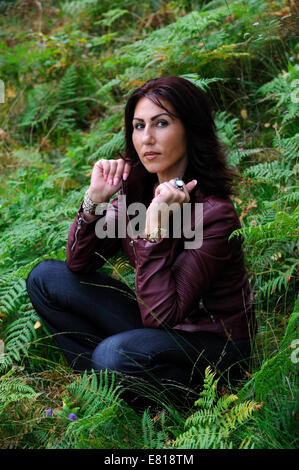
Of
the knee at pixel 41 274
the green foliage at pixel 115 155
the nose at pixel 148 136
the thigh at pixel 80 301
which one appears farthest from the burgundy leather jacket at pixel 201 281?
the knee at pixel 41 274

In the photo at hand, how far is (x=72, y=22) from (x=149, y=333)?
579 centimetres

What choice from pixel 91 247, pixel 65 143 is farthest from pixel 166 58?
pixel 91 247

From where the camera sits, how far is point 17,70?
6.48 m

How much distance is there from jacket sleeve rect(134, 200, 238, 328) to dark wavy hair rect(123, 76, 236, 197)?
26cm

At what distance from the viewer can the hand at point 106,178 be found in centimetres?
306

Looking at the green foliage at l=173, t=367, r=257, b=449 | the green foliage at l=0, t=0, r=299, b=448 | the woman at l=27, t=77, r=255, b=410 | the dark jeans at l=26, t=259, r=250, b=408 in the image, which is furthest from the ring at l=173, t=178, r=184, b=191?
the green foliage at l=173, t=367, r=257, b=449

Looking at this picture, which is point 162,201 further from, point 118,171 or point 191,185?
point 118,171

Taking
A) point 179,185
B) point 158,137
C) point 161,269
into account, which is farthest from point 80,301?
point 158,137

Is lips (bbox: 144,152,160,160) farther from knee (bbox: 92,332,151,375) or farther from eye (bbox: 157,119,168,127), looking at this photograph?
knee (bbox: 92,332,151,375)

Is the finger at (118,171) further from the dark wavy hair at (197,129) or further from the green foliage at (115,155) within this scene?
the green foliage at (115,155)

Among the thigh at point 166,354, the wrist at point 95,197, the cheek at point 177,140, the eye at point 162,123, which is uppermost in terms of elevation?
the eye at point 162,123

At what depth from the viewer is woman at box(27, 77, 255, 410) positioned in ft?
8.55

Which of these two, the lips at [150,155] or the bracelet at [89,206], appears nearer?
the lips at [150,155]

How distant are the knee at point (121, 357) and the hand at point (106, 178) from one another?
0.84 meters
